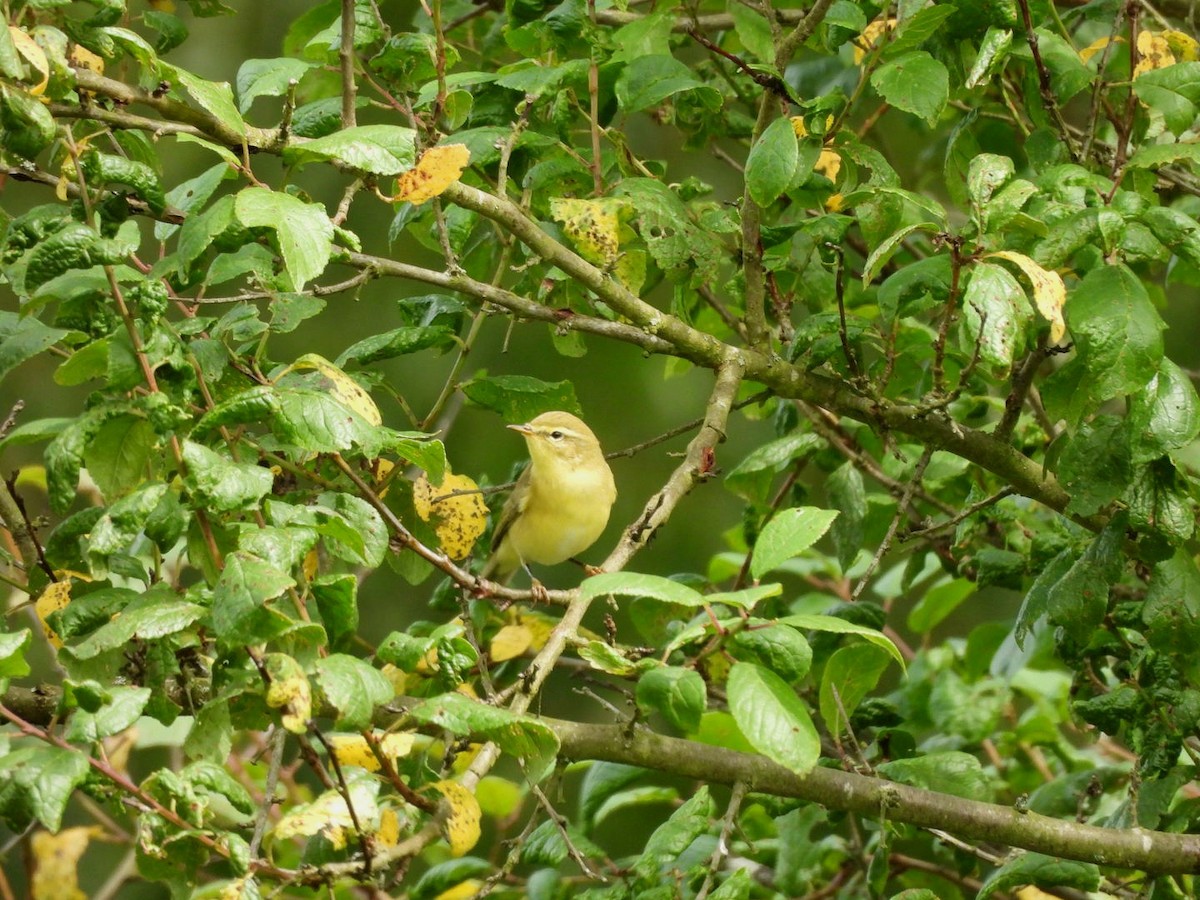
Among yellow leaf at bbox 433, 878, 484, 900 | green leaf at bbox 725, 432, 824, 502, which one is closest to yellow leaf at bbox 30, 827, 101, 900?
yellow leaf at bbox 433, 878, 484, 900

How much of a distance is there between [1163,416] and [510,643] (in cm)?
153

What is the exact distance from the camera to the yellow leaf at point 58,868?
294cm

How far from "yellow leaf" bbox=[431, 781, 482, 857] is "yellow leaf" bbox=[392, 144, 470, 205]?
0.85m

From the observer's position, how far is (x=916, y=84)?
2.32 metres

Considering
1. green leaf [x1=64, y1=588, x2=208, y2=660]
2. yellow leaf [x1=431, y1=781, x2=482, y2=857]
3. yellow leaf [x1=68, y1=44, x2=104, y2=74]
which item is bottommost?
yellow leaf [x1=431, y1=781, x2=482, y2=857]

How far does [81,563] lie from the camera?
220 centimetres

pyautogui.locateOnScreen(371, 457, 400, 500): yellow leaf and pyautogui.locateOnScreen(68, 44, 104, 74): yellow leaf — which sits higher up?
pyautogui.locateOnScreen(68, 44, 104, 74): yellow leaf

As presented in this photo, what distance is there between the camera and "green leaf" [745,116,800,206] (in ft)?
7.32

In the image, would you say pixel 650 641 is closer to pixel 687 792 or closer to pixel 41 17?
pixel 41 17

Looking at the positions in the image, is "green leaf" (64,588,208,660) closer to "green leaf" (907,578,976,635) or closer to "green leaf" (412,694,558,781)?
"green leaf" (412,694,558,781)

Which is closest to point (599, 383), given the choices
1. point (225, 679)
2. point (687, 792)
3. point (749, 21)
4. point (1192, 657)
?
point (687, 792)

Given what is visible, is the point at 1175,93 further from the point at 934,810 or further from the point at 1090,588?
the point at 934,810

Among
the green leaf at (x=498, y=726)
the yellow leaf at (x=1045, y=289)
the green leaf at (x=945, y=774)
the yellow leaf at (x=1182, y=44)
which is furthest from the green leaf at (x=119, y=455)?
the yellow leaf at (x=1182, y=44)

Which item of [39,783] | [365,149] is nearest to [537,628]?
[365,149]
